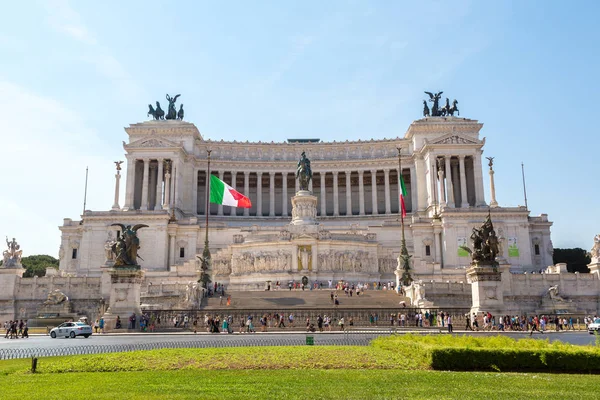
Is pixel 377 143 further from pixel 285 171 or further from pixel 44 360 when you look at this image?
pixel 44 360

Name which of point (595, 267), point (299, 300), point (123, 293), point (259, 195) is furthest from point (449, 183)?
point (123, 293)

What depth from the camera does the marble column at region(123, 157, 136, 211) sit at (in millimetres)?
90506

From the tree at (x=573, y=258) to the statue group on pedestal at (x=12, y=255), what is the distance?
88042 millimetres

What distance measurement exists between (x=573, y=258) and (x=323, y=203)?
158 ft

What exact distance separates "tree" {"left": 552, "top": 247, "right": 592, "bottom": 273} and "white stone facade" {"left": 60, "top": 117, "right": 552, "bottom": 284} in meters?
23.5

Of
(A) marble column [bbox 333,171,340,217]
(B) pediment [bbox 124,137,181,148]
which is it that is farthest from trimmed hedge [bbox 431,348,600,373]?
(A) marble column [bbox 333,171,340,217]

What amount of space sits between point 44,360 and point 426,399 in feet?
44.4

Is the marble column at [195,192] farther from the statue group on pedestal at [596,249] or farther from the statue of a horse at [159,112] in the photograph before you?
the statue group on pedestal at [596,249]

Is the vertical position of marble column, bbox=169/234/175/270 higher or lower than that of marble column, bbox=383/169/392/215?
lower

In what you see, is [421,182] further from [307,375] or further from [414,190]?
[307,375]

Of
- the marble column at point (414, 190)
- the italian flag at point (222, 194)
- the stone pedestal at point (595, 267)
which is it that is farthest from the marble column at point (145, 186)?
the stone pedestal at point (595, 267)

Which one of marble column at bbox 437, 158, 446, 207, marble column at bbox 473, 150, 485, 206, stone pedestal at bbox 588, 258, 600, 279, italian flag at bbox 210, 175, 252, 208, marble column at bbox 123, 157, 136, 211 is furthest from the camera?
marble column at bbox 123, 157, 136, 211

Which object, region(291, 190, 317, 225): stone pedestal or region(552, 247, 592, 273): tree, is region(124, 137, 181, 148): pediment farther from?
region(552, 247, 592, 273): tree

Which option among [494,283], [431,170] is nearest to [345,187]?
[431,170]
